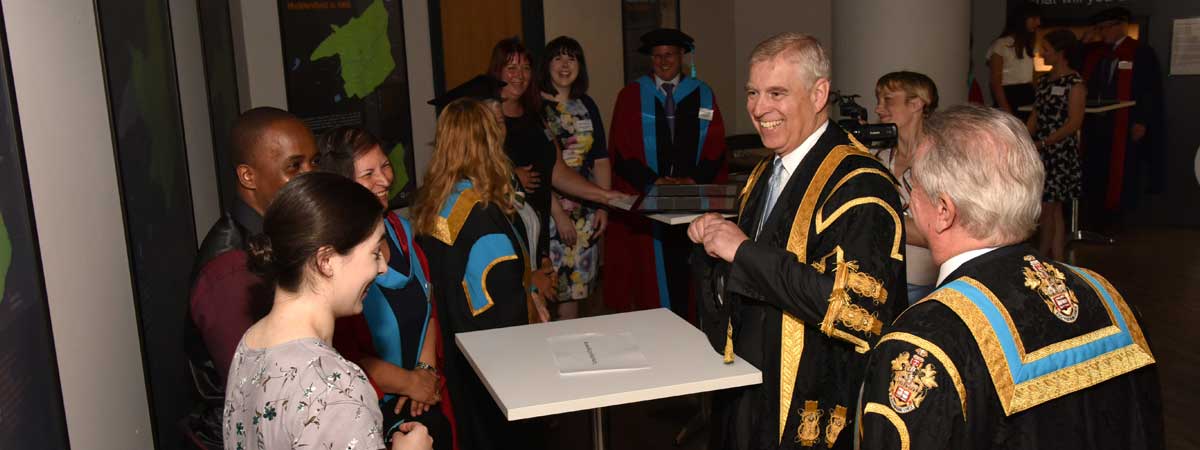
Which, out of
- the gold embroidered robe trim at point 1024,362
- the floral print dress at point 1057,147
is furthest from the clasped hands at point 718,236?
the floral print dress at point 1057,147

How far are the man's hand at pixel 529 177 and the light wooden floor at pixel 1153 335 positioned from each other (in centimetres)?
106

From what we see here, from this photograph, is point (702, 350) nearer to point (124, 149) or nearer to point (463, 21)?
point (124, 149)

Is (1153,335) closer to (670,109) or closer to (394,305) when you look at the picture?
(670,109)

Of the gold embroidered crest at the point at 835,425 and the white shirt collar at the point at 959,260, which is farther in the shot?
the gold embroidered crest at the point at 835,425

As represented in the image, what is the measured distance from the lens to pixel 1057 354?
60.3 inches

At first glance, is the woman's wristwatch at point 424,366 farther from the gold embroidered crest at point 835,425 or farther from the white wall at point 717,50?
the white wall at point 717,50

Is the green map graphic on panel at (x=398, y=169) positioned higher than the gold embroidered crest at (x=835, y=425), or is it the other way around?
the green map graphic on panel at (x=398, y=169)

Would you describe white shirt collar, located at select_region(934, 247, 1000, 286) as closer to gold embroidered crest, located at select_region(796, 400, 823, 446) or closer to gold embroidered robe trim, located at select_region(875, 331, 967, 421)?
gold embroidered robe trim, located at select_region(875, 331, 967, 421)

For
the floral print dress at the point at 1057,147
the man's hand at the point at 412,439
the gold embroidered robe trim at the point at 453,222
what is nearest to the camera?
the man's hand at the point at 412,439

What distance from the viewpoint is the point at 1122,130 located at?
845 cm

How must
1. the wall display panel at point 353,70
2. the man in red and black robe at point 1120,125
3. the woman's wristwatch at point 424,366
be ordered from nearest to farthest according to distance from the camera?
the woman's wristwatch at point 424,366 → the wall display panel at point 353,70 → the man in red and black robe at point 1120,125

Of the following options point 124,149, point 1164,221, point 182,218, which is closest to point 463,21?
point 182,218

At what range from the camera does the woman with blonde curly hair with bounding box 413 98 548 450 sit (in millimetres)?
3094

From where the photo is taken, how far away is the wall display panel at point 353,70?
Result: 16.4 feet
